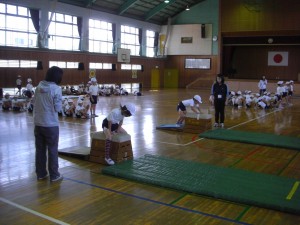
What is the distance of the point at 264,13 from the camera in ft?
88.1

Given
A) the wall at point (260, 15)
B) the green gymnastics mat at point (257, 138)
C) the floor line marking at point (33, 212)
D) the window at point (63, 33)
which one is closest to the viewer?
the floor line marking at point (33, 212)

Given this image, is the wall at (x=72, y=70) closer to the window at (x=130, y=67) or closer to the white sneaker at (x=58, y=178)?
the window at (x=130, y=67)

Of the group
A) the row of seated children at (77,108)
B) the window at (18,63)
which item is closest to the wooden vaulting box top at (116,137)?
the row of seated children at (77,108)

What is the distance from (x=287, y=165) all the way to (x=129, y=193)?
3.28 metres

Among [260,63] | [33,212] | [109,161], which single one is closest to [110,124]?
[109,161]

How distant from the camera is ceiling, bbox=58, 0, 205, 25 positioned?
27625 mm

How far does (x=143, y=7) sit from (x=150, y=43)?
184 inches

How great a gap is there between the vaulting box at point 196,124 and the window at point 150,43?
83.2ft

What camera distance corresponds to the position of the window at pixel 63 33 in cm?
2419

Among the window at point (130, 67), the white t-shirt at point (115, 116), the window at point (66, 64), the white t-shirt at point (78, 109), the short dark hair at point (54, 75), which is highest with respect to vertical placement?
the window at point (130, 67)

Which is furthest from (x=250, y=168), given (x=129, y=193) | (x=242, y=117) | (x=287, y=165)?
(x=242, y=117)

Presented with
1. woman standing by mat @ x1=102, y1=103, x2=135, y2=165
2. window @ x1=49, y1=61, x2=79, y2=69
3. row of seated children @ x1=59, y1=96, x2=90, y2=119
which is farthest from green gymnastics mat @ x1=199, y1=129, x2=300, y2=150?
window @ x1=49, y1=61, x2=79, y2=69

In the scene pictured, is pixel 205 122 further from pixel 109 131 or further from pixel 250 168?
pixel 109 131

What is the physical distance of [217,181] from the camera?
17.2 ft
